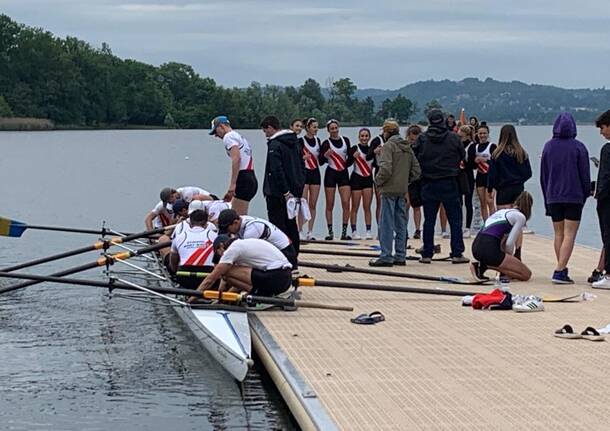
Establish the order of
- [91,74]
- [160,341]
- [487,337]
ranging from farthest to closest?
[91,74]
[160,341]
[487,337]

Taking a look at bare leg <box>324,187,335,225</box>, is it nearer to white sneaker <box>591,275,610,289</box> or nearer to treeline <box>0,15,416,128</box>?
white sneaker <box>591,275,610,289</box>

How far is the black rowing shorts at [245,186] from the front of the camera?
14.6 m

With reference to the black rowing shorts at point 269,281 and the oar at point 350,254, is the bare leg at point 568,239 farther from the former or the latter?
the black rowing shorts at point 269,281

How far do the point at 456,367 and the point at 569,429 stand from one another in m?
1.80

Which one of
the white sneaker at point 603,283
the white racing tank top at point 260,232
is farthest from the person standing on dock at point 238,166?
the white sneaker at point 603,283

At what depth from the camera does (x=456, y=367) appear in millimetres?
8891

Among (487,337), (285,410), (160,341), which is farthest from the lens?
(160,341)

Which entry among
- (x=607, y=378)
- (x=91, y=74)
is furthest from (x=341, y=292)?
(x=91, y=74)

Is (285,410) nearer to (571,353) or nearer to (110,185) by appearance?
(571,353)

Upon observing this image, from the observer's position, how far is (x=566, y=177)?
12.9m

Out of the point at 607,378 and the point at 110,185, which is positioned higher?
the point at 607,378

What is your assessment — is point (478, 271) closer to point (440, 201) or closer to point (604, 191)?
point (604, 191)

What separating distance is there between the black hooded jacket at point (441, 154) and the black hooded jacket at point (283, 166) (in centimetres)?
209

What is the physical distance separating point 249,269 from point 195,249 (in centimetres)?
109
